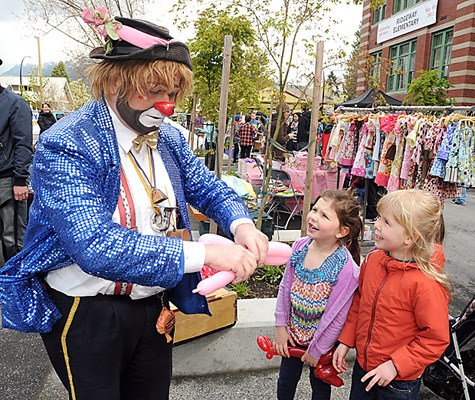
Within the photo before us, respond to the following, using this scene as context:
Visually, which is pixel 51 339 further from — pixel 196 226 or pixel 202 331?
pixel 196 226

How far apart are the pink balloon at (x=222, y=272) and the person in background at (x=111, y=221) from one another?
0.03 m

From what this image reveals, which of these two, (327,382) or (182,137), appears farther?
(327,382)

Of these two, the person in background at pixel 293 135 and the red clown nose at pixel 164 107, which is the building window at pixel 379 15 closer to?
the person in background at pixel 293 135

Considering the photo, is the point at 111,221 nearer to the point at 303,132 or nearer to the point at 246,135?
the point at 303,132

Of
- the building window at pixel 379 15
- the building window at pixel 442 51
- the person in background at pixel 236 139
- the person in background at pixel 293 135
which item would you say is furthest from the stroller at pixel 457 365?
the building window at pixel 379 15

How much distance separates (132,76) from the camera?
1337 mm

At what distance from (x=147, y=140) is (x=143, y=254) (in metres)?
0.50

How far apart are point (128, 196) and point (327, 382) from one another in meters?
1.46

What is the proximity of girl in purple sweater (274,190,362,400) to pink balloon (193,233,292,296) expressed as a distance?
874 millimetres

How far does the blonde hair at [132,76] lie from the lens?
4.37ft

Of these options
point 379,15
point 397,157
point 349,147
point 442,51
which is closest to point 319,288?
point 397,157

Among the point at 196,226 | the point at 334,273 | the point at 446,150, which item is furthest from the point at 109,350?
the point at 196,226

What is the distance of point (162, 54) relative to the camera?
1.34 meters

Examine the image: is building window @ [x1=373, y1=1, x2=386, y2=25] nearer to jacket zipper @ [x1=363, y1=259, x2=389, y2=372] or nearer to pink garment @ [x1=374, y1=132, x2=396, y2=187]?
pink garment @ [x1=374, y1=132, x2=396, y2=187]
